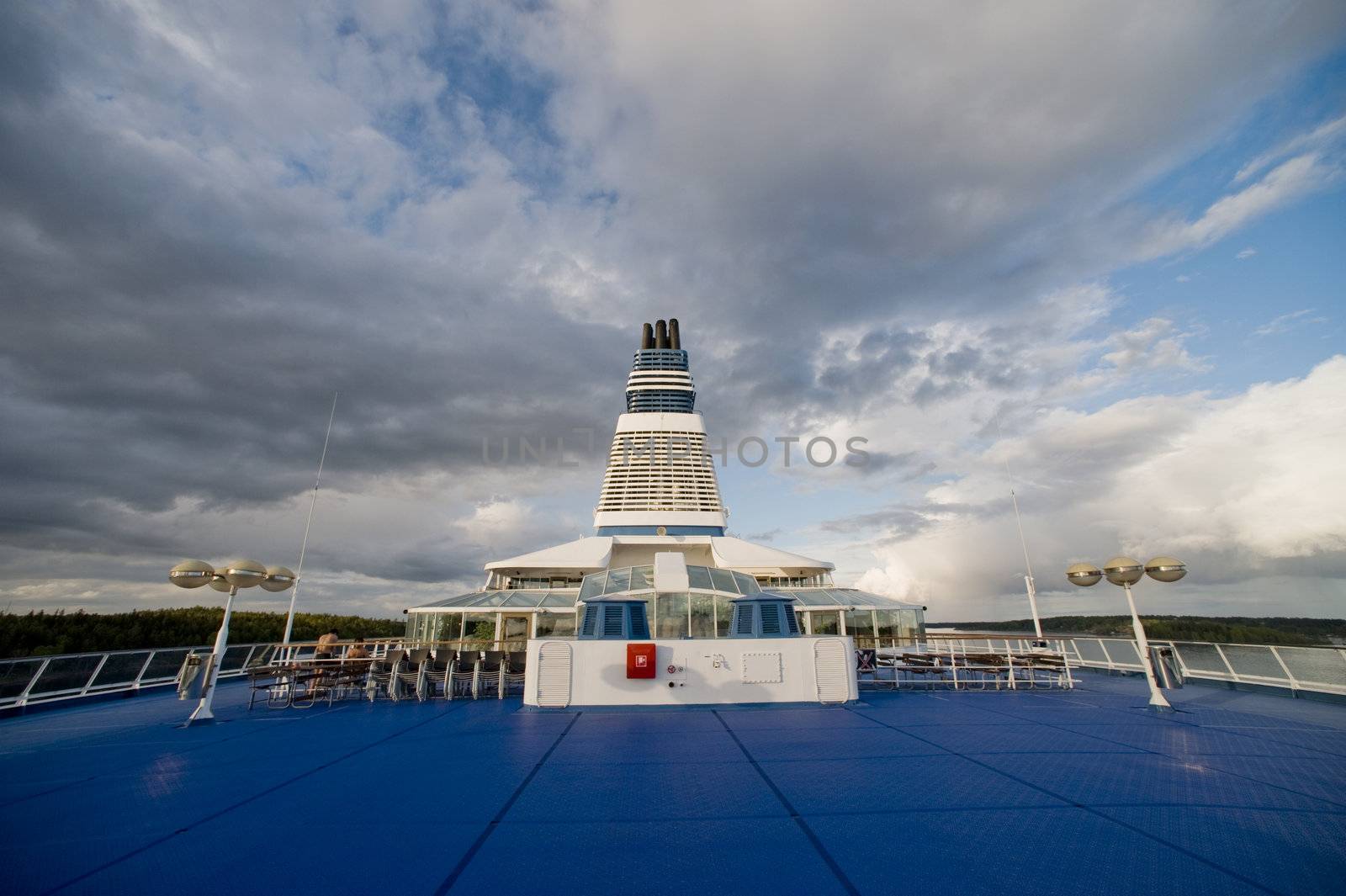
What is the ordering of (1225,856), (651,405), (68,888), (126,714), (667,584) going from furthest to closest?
(651,405)
(667,584)
(126,714)
(1225,856)
(68,888)

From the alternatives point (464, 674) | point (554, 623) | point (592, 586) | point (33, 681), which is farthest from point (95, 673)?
point (554, 623)

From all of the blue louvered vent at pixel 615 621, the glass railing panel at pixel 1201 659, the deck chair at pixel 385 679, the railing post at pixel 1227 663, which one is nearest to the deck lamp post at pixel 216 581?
the deck chair at pixel 385 679

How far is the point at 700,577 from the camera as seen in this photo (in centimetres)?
1480

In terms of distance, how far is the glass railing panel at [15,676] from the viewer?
861 cm

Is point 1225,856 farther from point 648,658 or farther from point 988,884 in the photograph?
point 648,658

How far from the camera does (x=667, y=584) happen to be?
13.4m

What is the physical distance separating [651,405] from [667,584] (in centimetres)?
3201

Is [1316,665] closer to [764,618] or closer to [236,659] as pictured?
[764,618]

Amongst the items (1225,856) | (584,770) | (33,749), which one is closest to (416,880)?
(584,770)

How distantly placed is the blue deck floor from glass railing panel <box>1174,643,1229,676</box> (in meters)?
4.27

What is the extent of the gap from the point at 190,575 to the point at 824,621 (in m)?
18.5

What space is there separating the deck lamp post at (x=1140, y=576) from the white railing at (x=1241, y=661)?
2.34 ft

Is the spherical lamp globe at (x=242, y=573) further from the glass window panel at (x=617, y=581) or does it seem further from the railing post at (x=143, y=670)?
the glass window panel at (x=617, y=581)

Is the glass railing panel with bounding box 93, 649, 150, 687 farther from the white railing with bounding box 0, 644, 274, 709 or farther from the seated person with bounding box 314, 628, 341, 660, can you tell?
the seated person with bounding box 314, 628, 341, 660
